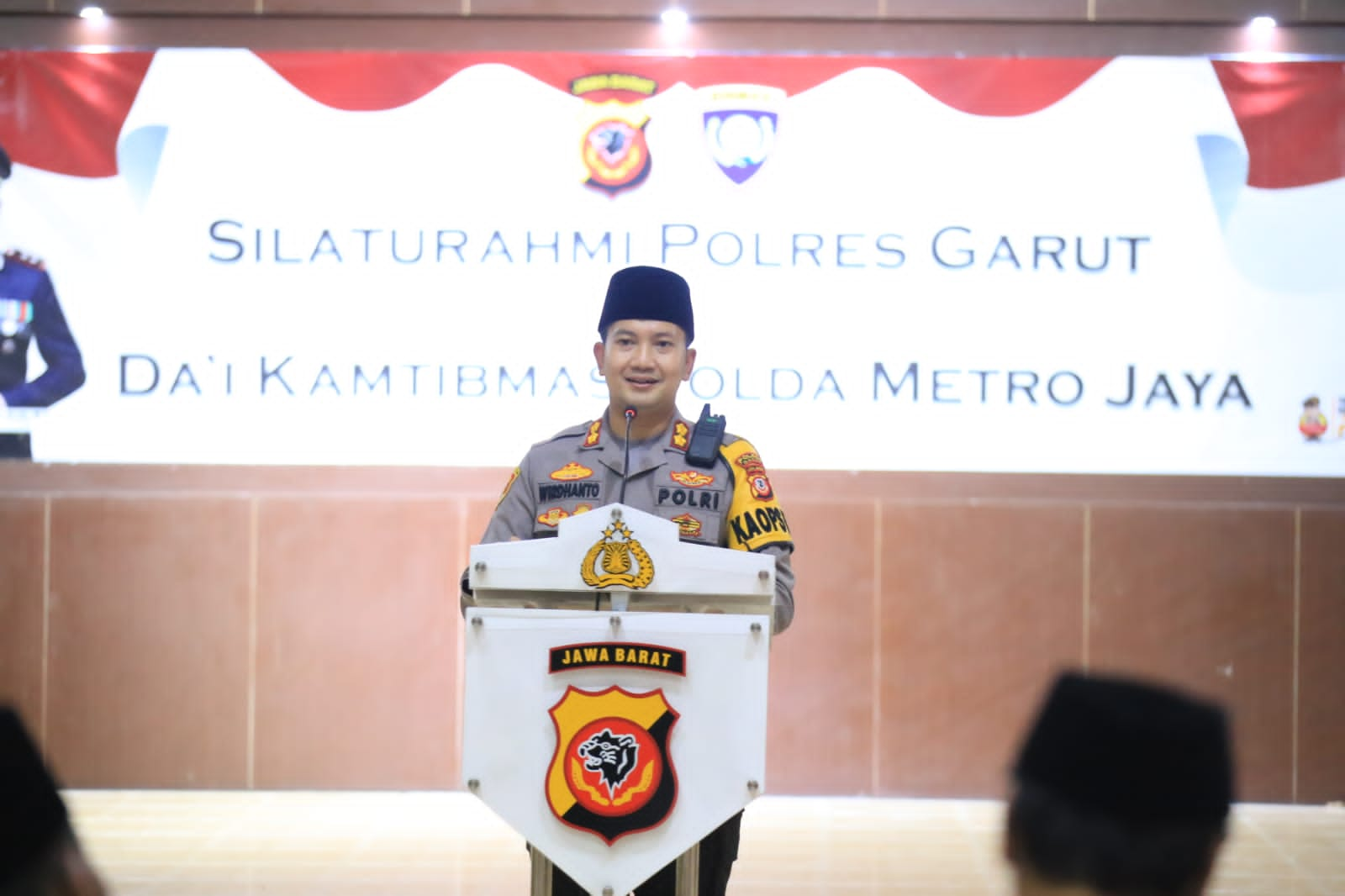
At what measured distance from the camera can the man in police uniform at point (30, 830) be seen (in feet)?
3.10

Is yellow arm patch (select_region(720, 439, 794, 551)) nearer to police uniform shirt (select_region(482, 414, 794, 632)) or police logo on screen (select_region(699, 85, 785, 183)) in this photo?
police uniform shirt (select_region(482, 414, 794, 632))

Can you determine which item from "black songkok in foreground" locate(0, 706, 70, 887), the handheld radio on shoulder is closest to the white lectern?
the handheld radio on shoulder

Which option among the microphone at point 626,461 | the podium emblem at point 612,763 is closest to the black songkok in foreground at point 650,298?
the microphone at point 626,461

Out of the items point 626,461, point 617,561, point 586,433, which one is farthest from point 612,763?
point 586,433

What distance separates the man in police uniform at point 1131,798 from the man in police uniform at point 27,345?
12.9ft

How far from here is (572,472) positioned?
2.21 metres

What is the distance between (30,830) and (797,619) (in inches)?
131

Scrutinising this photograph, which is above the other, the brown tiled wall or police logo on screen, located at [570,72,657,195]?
police logo on screen, located at [570,72,657,195]

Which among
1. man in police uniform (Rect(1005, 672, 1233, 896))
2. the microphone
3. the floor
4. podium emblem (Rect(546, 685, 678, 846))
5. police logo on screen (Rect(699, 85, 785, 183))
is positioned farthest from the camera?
police logo on screen (Rect(699, 85, 785, 183))

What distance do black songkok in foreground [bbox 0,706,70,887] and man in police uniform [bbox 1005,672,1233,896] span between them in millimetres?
752

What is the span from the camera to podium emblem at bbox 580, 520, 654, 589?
1.77 metres

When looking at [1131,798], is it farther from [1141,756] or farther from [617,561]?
[617,561]

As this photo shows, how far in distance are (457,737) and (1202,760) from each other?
3529mm

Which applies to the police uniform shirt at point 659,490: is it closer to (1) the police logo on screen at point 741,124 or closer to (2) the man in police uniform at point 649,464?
(2) the man in police uniform at point 649,464
